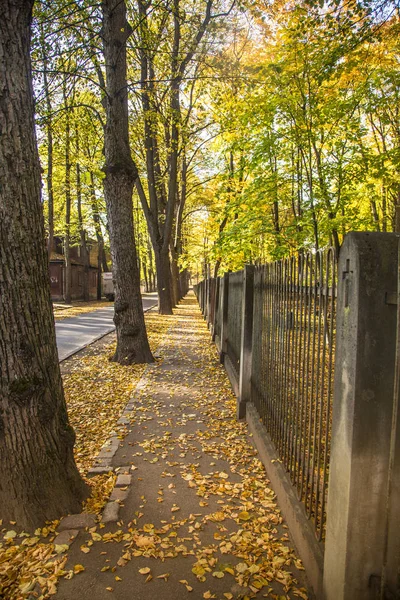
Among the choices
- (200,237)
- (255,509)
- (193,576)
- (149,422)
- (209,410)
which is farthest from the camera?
(200,237)

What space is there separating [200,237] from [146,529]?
30.8 meters

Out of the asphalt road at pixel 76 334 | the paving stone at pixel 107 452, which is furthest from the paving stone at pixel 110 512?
the asphalt road at pixel 76 334

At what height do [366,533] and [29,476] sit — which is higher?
[366,533]

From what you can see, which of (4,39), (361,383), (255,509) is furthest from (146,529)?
(4,39)

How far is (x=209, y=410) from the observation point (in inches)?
246

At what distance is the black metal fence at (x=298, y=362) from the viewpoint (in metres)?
2.72

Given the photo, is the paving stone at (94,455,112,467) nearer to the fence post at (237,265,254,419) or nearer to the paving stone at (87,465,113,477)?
the paving stone at (87,465,113,477)

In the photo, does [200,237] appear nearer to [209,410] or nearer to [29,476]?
[209,410]

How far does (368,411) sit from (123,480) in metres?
2.86

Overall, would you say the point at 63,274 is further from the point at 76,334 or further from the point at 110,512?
the point at 110,512

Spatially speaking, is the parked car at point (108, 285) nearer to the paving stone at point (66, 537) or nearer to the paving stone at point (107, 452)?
the paving stone at point (107, 452)

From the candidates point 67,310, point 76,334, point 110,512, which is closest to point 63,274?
point 67,310

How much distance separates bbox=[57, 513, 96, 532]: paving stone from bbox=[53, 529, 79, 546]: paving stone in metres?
0.05

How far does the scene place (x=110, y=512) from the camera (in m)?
3.43
